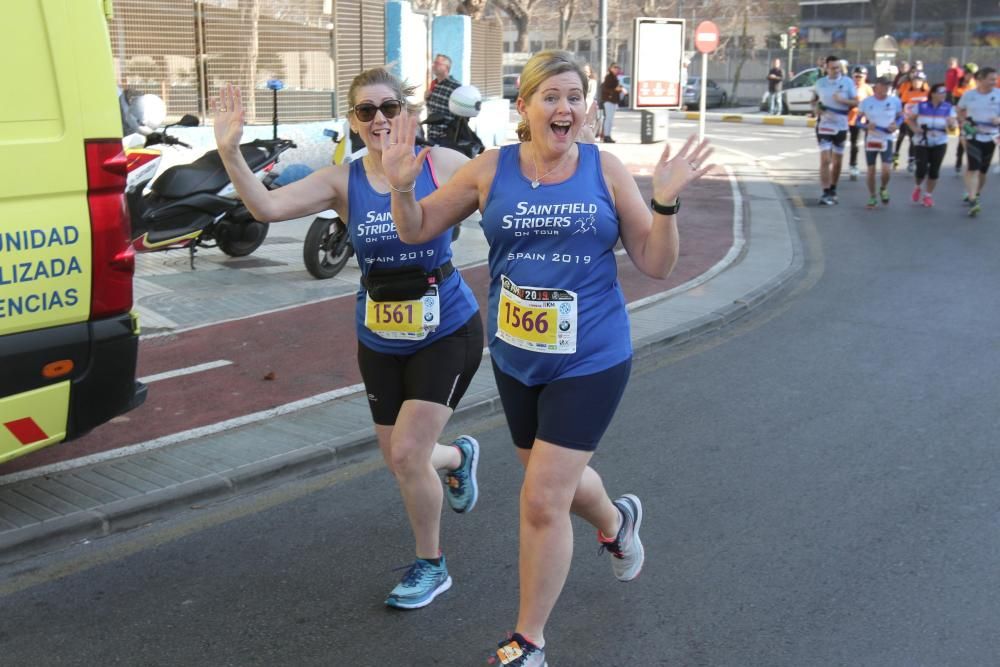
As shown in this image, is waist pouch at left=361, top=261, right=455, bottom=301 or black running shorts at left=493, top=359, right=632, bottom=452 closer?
black running shorts at left=493, top=359, right=632, bottom=452

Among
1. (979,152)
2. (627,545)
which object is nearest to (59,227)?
(627,545)

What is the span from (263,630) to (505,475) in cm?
188

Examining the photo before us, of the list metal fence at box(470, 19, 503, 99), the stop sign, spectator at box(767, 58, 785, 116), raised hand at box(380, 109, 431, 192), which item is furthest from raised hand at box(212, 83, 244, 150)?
spectator at box(767, 58, 785, 116)

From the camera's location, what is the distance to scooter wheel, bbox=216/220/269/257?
10367 millimetres

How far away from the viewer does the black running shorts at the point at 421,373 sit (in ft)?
13.4

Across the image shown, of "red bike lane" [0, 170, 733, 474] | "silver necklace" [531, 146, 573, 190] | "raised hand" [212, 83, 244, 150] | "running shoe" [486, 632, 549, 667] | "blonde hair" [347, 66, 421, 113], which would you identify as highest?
"blonde hair" [347, 66, 421, 113]

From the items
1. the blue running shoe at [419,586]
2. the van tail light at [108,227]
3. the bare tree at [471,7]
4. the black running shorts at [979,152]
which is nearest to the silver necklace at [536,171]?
the blue running shoe at [419,586]

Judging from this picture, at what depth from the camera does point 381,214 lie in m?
4.09

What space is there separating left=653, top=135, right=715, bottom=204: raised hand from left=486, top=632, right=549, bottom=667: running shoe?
1448 millimetres

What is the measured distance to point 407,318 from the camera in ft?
13.4

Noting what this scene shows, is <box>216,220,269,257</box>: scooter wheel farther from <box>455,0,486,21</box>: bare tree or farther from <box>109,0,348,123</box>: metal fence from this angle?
<box>455,0,486,21</box>: bare tree

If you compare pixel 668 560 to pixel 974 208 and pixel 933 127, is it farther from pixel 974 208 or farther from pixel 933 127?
pixel 933 127

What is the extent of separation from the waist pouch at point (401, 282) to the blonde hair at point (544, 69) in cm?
79

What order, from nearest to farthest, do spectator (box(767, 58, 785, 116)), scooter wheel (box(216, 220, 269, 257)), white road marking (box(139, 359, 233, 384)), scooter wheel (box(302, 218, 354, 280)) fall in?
white road marking (box(139, 359, 233, 384)), scooter wheel (box(302, 218, 354, 280)), scooter wheel (box(216, 220, 269, 257)), spectator (box(767, 58, 785, 116))
